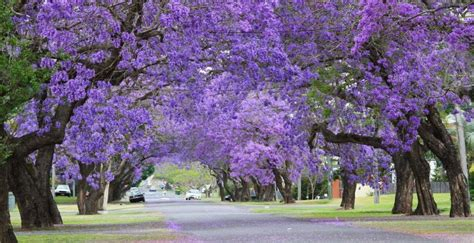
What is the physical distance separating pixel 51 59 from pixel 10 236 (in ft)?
11.3

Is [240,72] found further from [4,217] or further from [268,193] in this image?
[268,193]

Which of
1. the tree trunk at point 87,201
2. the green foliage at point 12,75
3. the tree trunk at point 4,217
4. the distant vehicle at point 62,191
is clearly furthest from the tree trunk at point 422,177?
the distant vehicle at point 62,191

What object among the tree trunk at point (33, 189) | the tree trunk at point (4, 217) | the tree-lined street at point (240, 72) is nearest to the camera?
the tree trunk at point (4, 217)

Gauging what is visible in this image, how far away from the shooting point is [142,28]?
58.0 feet

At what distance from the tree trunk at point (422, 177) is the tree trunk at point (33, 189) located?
498 inches

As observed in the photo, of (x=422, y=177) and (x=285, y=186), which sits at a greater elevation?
(x=285, y=186)

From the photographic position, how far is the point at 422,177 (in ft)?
91.3

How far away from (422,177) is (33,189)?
1344 cm

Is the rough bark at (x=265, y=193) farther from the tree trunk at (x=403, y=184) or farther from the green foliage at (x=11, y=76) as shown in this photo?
the green foliage at (x=11, y=76)

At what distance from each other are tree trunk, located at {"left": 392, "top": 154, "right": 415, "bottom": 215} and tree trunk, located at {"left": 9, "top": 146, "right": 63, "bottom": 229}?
13.5m

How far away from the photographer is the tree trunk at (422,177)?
2772 centimetres

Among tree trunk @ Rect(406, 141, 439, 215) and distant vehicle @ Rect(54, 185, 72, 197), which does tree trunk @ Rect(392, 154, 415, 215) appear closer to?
tree trunk @ Rect(406, 141, 439, 215)

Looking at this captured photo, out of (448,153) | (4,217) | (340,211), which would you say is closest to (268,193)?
(340,211)

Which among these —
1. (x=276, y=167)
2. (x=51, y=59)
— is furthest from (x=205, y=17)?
(x=276, y=167)
